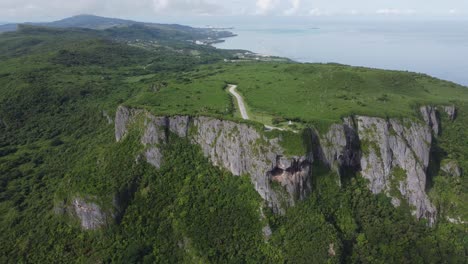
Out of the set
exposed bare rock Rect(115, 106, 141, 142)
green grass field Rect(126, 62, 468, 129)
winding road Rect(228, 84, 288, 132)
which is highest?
green grass field Rect(126, 62, 468, 129)

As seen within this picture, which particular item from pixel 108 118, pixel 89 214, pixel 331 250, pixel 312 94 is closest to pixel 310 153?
pixel 331 250

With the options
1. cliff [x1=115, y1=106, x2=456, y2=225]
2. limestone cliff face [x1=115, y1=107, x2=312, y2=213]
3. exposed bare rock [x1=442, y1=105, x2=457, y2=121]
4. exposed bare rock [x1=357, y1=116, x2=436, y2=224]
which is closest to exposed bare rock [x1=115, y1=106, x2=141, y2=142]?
cliff [x1=115, y1=106, x2=456, y2=225]

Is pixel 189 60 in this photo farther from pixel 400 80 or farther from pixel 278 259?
pixel 278 259

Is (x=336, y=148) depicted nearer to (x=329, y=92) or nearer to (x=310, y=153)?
(x=310, y=153)

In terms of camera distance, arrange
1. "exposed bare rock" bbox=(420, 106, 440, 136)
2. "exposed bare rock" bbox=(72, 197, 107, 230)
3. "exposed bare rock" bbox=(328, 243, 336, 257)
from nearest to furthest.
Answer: "exposed bare rock" bbox=(328, 243, 336, 257) → "exposed bare rock" bbox=(72, 197, 107, 230) → "exposed bare rock" bbox=(420, 106, 440, 136)

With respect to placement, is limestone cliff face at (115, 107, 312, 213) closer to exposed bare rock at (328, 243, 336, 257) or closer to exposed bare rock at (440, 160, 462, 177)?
exposed bare rock at (328, 243, 336, 257)

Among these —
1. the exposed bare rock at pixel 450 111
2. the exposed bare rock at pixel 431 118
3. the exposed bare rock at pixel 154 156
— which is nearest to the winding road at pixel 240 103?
the exposed bare rock at pixel 154 156

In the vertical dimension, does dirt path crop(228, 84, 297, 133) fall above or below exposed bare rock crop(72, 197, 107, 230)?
above

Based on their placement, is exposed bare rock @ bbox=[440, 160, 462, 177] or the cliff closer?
the cliff
